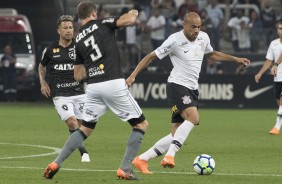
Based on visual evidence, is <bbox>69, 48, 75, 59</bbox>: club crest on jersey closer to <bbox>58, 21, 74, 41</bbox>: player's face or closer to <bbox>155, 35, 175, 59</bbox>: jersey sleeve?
<bbox>58, 21, 74, 41</bbox>: player's face

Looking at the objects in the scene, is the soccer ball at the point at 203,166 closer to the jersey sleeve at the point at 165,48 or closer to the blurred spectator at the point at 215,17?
the jersey sleeve at the point at 165,48

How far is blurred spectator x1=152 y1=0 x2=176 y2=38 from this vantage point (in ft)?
115

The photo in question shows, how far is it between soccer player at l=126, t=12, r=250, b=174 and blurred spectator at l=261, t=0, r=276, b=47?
64.7 feet

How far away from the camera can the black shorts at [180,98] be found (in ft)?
47.9

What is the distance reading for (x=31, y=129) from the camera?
24094 mm

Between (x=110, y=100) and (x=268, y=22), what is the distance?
22903mm

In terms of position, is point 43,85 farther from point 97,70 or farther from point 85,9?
point 85,9

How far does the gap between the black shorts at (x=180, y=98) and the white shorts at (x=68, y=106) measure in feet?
7.00

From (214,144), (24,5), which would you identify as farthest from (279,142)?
(24,5)

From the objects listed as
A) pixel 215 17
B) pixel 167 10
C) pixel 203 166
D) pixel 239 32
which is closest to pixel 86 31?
pixel 203 166

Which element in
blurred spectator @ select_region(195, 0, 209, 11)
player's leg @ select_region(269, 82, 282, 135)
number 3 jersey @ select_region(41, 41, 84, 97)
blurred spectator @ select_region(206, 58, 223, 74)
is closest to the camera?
number 3 jersey @ select_region(41, 41, 84, 97)

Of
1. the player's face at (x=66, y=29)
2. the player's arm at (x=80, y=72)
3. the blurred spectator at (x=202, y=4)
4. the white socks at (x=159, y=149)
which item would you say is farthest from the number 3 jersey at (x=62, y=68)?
the blurred spectator at (x=202, y=4)

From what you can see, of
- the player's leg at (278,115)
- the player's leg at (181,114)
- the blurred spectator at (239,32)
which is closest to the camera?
the player's leg at (181,114)

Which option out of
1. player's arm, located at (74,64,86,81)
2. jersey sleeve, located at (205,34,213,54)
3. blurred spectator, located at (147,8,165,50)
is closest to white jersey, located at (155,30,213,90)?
jersey sleeve, located at (205,34,213,54)
